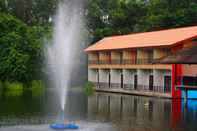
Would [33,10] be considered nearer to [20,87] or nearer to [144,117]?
[20,87]

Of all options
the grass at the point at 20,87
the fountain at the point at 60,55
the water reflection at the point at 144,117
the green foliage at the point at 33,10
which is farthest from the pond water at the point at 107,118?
the green foliage at the point at 33,10

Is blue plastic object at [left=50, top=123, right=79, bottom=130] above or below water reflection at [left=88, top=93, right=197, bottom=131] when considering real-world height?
above

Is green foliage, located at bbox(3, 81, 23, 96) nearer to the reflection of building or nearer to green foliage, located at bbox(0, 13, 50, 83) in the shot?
green foliage, located at bbox(0, 13, 50, 83)

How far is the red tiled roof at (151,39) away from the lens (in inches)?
2241

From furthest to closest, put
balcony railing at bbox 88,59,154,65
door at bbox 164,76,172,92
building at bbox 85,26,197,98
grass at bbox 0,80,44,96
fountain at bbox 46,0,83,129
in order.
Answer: fountain at bbox 46,0,83,129
grass at bbox 0,80,44,96
balcony railing at bbox 88,59,154,65
door at bbox 164,76,172,92
building at bbox 85,26,197,98

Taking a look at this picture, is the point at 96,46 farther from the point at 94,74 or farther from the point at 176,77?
the point at 176,77

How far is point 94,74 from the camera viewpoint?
76.5m

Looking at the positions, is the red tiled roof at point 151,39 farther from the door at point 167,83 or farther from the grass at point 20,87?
the grass at point 20,87

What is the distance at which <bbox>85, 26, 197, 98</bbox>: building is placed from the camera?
55.5m

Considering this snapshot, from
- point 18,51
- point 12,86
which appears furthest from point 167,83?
point 18,51

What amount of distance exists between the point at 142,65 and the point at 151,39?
3347mm

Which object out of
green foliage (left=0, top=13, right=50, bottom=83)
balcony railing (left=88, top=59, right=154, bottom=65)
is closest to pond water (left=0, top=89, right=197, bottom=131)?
balcony railing (left=88, top=59, right=154, bottom=65)

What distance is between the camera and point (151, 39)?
62.8m

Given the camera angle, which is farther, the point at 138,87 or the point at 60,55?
the point at 60,55
